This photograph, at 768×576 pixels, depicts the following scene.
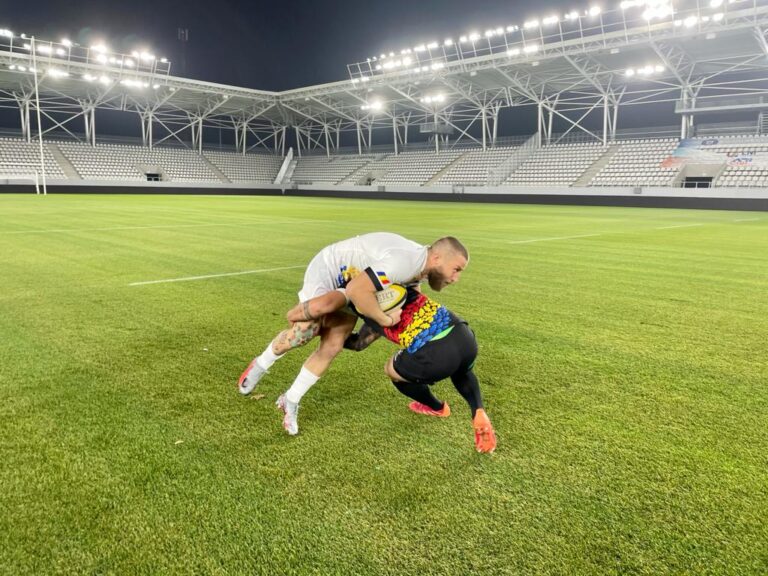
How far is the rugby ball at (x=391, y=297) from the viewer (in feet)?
9.86

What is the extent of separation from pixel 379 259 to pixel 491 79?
44263 millimetres

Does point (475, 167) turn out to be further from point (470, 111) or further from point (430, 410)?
point (430, 410)

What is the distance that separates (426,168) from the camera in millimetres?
52156

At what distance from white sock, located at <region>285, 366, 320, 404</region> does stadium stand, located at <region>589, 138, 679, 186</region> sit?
38.8m

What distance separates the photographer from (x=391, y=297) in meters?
3.03

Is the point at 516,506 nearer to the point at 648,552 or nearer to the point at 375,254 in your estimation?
the point at 648,552

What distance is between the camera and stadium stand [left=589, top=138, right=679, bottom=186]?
37366 mm

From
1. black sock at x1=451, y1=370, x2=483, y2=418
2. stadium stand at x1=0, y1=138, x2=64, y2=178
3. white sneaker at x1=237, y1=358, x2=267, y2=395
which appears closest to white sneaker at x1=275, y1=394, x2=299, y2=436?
white sneaker at x1=237, y1=358, x2=267, y2=395

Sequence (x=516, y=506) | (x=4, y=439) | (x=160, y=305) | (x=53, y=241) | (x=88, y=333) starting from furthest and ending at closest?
(x=53, y=241) → (x=160, y=305) → (x=88, y=333) → (x=4, y=439) → (x=516, y=506)

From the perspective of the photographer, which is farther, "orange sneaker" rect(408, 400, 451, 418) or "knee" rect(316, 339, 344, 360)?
"orange sneaker" rect(408, 400, 451, 418)

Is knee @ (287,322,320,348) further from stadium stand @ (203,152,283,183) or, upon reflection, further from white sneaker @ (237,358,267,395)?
stadium stand @ (203,152,283,183)

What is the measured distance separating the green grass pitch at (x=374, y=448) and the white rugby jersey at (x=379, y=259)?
952 millimetres

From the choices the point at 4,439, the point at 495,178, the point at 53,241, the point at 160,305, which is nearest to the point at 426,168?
the point at 495,178

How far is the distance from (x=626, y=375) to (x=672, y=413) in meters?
0.76
